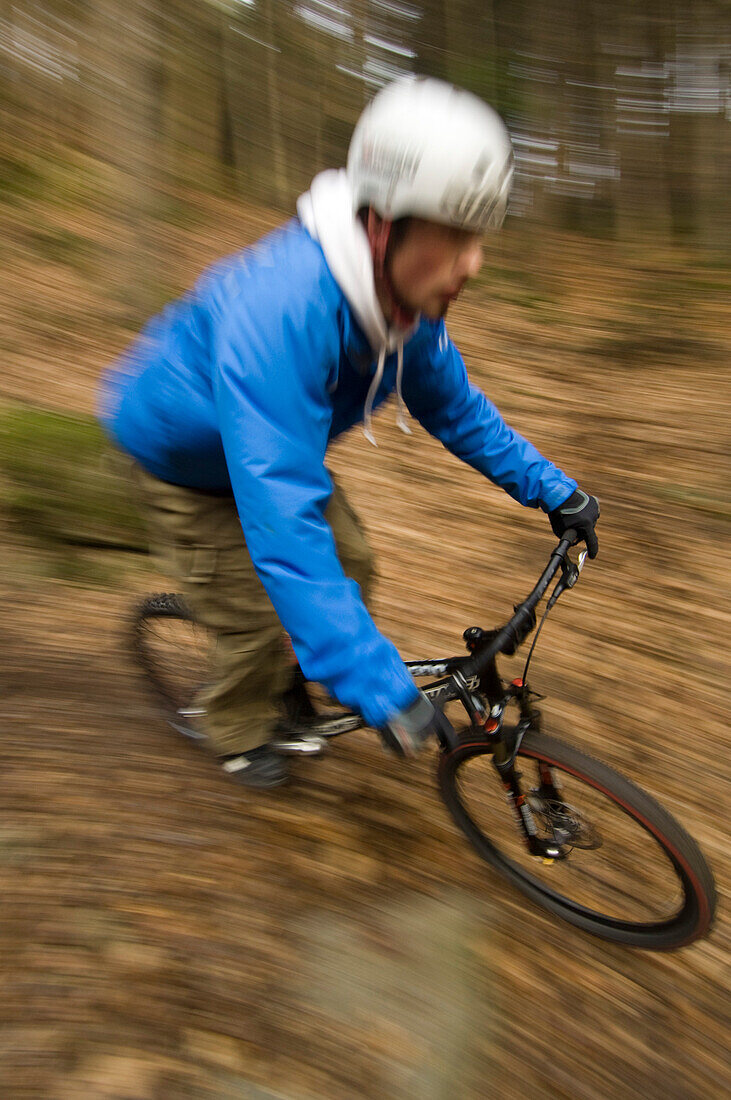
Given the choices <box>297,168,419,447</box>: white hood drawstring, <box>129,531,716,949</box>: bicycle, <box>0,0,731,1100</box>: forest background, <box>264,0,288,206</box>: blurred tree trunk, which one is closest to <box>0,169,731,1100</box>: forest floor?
<box>0,0,731,1100</box>: forest background

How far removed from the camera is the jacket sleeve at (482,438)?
91.9 inches

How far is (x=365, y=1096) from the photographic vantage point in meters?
1.95

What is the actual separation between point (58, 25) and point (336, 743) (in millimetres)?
10757

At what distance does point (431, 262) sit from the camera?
5.69 feet

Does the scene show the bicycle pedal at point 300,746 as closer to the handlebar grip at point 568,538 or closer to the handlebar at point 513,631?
the handlebar at point 513,631

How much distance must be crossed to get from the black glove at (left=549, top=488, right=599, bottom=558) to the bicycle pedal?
1139 millimetres

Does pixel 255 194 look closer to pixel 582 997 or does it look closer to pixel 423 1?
pixel 423 1

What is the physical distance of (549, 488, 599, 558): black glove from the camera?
2.35 meters

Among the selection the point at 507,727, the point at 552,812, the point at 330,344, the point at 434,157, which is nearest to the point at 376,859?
the point at 552,812

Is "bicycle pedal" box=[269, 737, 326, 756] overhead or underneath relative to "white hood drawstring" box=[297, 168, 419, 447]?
underneath

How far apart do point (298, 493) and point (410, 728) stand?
1.98 feet

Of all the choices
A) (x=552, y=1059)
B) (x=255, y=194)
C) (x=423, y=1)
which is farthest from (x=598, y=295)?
(x=552, y=1059)

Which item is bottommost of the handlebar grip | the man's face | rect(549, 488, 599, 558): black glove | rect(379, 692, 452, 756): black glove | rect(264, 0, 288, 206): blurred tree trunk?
rect(379, 692, 452, 756): black glove

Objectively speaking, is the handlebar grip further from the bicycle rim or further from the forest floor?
the bicycle rim
